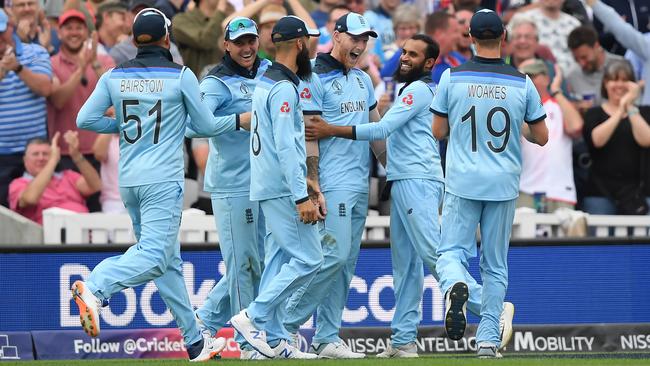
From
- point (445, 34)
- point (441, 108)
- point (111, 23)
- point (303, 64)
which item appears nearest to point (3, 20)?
point (111, 23)

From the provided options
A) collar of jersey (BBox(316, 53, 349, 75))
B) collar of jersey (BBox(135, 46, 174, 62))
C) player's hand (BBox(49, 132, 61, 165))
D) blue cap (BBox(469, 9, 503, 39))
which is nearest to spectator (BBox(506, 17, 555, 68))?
collar of jersey (BBox(316, 53, 349, 75))

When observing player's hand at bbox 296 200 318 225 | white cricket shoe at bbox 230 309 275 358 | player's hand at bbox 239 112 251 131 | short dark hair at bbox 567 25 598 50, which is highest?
short dark hair at bbox 567 25 598 50

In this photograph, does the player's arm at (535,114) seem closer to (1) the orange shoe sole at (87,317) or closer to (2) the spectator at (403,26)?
(1) the orange shoe sole at (87,317)

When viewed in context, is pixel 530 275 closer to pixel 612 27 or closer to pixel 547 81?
pixel 547 81

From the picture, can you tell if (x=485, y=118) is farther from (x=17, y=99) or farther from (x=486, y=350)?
(x=17, y=99)

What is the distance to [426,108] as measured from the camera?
42.4ft

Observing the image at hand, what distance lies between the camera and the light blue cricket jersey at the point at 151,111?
11.5 meters

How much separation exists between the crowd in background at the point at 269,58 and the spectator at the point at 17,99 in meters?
0.01

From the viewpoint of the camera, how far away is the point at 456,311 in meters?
11.3

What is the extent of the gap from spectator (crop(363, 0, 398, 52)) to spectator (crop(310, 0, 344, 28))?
1.34 ft

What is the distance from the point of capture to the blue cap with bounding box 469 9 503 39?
11.6 metres

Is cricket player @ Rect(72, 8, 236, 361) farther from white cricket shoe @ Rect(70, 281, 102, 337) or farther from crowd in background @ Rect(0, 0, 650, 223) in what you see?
crowd in background @ Rect(0, 0, 650, 223)

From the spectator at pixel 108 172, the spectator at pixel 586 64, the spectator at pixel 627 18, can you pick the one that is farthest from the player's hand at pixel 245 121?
the spectator at pixel 627 18

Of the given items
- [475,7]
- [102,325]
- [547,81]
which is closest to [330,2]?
[475,7]
